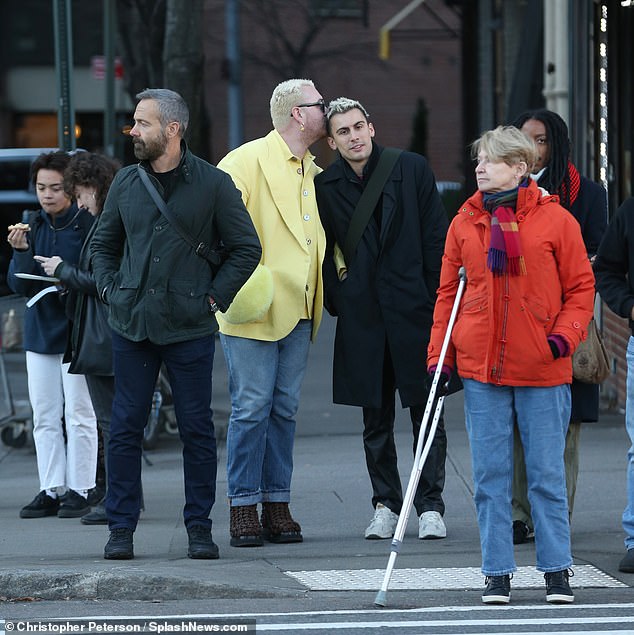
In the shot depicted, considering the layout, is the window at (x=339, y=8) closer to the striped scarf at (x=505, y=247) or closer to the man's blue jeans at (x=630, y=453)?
the man's blue jeans at (x=630, y=453)

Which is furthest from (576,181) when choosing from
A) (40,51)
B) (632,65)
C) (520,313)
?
(40,51)

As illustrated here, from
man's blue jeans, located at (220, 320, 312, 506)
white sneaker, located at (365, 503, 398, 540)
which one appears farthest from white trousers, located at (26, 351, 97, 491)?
white sneaker, located at (365, 503, 398, 540)

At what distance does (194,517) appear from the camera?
6.73 m

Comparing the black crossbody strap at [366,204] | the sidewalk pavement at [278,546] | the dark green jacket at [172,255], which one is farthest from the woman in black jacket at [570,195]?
the dark green jacket at [172,255]

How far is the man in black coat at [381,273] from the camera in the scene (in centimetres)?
704

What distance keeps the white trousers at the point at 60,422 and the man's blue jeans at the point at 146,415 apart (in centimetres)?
109

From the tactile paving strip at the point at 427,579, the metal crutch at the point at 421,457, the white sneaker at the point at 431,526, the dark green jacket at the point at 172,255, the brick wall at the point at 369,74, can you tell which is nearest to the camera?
the metal crutch at the point at 421,457

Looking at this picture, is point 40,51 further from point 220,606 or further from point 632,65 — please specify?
point 220,606

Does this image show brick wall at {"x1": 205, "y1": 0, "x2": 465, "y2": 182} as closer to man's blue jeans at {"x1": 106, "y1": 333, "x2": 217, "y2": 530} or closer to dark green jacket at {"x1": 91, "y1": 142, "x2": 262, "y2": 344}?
dark green jacket at {"x1": 91, "y1": 142, "x2": 262, "y2": 344}

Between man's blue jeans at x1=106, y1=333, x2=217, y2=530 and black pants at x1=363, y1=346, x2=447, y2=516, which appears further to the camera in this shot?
black pants at x1=363, y1=346, x2=447, y2=516

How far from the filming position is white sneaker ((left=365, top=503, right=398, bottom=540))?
7164 mm

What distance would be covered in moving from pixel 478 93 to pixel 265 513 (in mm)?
16859

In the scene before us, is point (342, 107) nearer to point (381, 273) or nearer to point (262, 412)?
point (381, 273)

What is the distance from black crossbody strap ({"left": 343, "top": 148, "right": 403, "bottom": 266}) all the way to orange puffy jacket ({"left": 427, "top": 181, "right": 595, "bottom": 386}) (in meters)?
1.25
